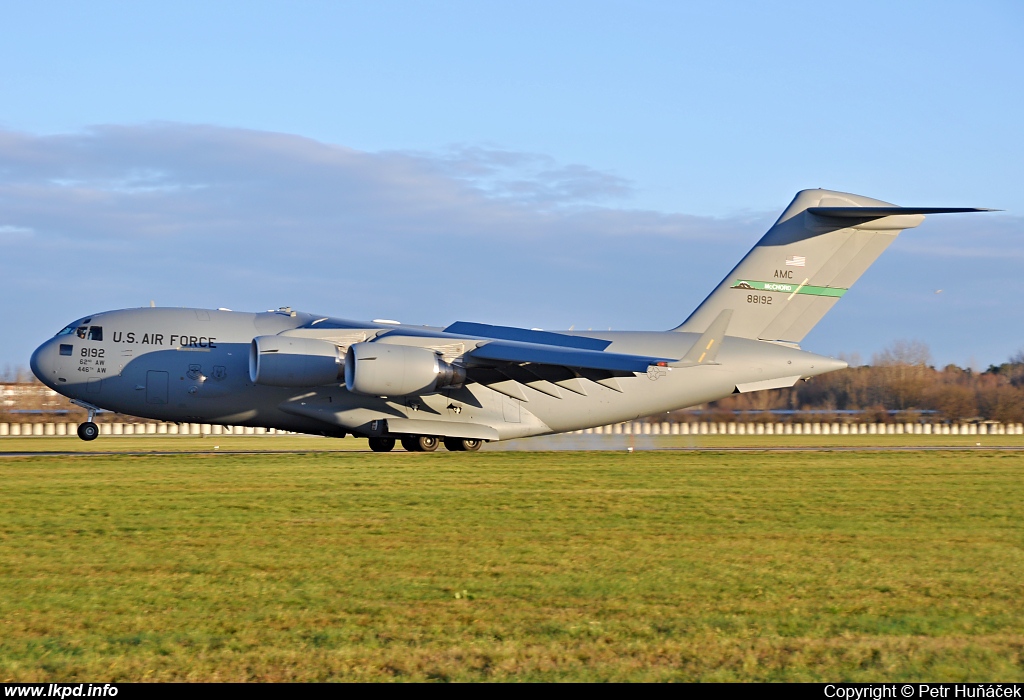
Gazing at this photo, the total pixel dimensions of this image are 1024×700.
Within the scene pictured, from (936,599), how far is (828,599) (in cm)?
71

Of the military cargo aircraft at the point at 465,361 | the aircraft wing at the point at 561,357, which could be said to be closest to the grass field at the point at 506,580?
the aircraft wing at the point at 561,357

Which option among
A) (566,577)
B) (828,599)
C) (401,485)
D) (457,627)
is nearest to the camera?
(457,627)

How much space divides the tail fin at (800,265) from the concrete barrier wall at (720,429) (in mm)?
11082

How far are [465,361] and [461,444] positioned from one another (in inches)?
117

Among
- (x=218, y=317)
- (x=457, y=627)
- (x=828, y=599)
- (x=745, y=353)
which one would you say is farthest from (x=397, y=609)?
(x=745, y=353)

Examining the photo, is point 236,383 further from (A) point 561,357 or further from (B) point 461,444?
(A) point 561,357

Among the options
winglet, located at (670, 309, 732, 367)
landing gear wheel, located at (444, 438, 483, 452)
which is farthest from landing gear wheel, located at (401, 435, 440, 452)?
winglet, located at (670, 309, 732, 367)

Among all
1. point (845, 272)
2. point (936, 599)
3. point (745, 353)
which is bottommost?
point (936, 599)

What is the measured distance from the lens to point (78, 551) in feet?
28.0

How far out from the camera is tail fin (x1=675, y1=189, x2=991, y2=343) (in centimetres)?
A: 2314

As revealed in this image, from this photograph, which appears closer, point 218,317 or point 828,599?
point 828,599

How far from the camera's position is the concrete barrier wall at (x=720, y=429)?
115ft

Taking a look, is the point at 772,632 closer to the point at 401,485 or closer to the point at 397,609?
the point at 397,609

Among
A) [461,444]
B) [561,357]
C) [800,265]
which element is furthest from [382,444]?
[800,265]
